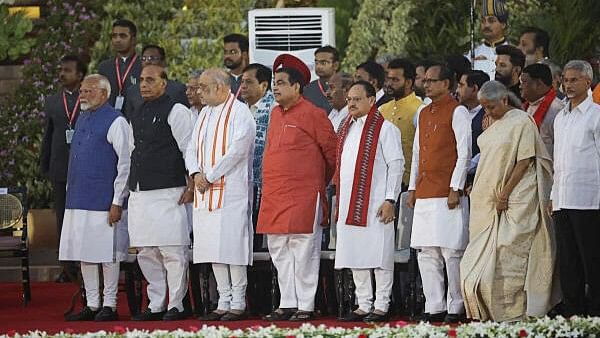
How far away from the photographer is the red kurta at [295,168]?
40.8ft

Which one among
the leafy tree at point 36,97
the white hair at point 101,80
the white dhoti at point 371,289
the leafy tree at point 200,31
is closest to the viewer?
the white dhoti at point 371,289

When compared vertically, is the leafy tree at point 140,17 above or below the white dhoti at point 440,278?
above

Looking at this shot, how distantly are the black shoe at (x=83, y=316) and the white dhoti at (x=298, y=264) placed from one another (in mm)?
1472

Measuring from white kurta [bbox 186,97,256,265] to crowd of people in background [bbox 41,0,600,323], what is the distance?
0.01m

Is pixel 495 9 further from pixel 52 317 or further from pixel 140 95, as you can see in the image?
pixel 52 317

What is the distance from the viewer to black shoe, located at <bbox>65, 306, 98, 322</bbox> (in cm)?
1302

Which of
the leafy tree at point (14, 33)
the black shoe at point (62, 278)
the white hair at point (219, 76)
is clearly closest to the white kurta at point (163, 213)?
the white hair at point (219, 76)

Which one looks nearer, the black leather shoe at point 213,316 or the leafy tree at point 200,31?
the black leather shoe at point 213,316

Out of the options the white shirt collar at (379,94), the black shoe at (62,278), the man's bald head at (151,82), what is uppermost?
the man's bald head at (151,82)

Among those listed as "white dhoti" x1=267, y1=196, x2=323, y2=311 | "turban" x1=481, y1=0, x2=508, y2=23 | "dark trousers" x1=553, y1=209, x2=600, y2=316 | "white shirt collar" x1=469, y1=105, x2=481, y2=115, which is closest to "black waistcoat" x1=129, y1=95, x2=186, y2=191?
"white dhoti" x1=267, y1=196, x2=323, y2=311

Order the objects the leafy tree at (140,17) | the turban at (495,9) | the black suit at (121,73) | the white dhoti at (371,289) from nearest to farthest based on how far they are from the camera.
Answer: the white dhoti at (371,289) → the turban at (495,9) → the black suit at (121,73) → the leafy tree at (140,17)

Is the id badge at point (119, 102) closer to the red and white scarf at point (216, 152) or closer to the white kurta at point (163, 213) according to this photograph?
the white kurta at point (163, 213)

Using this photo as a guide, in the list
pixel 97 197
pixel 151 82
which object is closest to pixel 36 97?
pixel 97 197

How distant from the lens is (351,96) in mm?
12500
